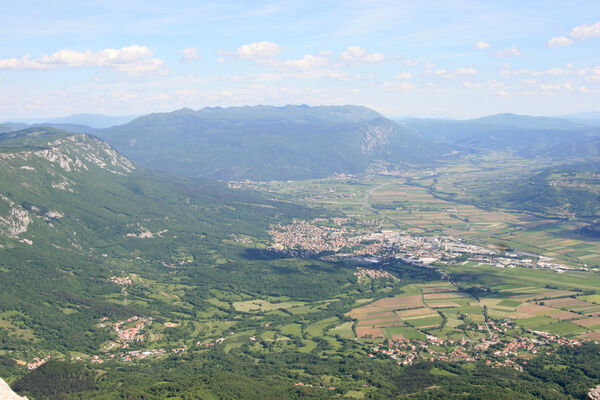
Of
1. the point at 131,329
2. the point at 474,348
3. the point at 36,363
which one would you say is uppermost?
the point at 36,363

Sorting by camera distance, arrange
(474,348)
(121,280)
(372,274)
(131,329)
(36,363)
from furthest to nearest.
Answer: (372,274), (121,280), (131,329), (474,348), (36,363)

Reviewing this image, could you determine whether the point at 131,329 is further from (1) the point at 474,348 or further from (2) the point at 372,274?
(1) the point at 474,348

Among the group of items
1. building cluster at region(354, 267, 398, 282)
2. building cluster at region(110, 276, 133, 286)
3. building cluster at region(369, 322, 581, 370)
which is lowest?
building cluster at region(369, 322, 581, 370)

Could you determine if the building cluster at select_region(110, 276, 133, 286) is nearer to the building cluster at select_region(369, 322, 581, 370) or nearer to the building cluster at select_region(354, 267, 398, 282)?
the building cluster at select_region(354, 267, 398, 282)

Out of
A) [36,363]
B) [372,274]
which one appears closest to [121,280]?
[36,363]

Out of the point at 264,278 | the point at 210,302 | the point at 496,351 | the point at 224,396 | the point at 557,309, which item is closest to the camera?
the point at 224,396

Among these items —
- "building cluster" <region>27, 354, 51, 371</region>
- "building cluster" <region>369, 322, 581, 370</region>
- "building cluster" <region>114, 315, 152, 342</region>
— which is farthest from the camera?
"building cluster" <region>114, 315, 152, 342</region>

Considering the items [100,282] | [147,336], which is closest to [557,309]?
[147,336]

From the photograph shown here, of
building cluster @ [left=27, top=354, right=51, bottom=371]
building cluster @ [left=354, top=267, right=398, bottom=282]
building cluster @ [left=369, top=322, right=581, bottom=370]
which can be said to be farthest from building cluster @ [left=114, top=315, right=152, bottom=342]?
building cluster @ [left=354, top=267, right=398, bottom=282]

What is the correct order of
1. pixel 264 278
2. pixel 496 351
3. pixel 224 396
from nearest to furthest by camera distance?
pixel 224 396, pixel 496 351, pixel 264 278

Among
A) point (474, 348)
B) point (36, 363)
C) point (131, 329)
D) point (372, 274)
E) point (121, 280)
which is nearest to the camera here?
point (36, 363)

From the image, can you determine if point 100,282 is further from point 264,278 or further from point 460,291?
point 460,291
